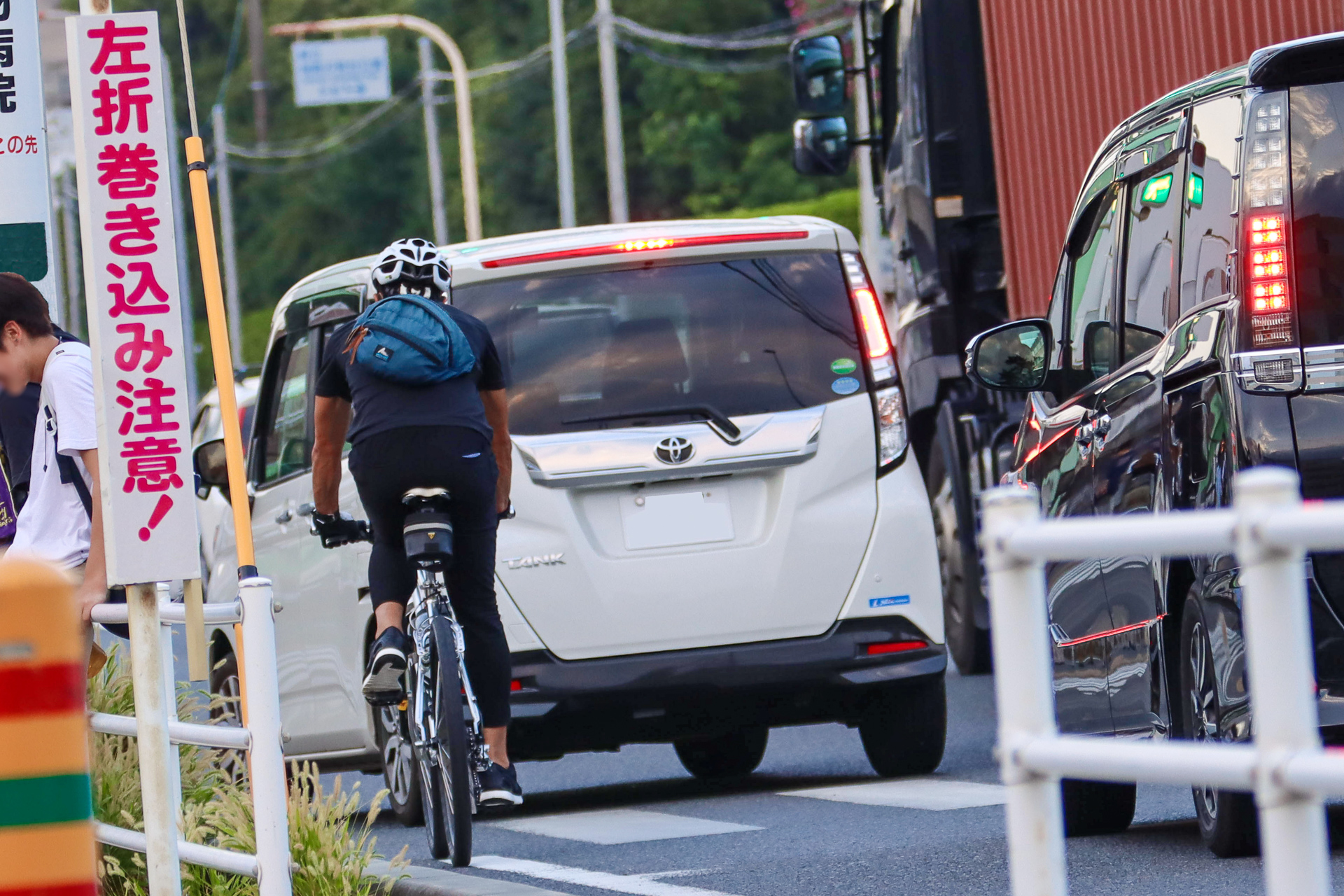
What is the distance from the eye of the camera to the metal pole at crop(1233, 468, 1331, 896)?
272 centimetres

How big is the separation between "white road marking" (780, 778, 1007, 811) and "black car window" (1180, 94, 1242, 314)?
220 cm

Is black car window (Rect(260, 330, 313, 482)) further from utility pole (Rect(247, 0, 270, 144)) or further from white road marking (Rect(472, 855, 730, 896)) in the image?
utility pole (Rect(247, 0, 270, 144))

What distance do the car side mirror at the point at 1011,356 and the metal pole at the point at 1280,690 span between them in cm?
419

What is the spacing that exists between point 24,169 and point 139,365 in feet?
9.93

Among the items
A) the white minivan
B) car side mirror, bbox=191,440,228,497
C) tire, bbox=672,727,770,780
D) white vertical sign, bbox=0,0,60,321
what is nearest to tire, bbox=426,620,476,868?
the white minivan

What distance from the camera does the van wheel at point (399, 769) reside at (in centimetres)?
821

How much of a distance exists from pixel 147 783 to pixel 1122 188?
3.06 m

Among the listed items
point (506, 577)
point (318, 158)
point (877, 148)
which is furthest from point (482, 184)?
point (506, 577)

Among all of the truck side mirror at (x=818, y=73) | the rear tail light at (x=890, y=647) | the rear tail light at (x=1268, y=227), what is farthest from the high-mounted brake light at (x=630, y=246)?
the truck side mirror at (x=818, y=73)

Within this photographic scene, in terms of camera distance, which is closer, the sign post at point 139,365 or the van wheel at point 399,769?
the sign post at point 139,365

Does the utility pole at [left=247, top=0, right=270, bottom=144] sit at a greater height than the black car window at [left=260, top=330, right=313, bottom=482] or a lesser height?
greater

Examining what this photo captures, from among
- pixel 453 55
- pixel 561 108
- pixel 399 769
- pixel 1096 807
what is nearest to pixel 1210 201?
pixel 1096 807

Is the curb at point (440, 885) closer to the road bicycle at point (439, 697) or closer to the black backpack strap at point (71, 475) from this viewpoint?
the road bicycle at point (439, 697)

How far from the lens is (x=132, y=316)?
230 inches
